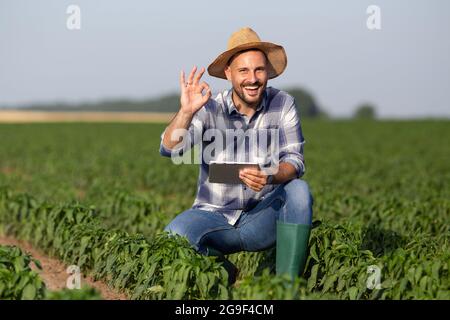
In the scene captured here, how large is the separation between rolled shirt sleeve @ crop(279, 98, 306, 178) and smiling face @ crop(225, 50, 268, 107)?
0.92 ft

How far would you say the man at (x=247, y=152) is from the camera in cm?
477

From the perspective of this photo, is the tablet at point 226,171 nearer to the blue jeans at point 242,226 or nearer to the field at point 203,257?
the blue jeans at point 242,226

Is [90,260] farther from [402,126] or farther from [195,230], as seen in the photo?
[402,126]

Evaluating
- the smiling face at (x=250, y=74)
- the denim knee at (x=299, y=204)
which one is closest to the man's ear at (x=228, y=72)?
the smiling face at (x=250, y=74)

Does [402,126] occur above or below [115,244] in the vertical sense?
below

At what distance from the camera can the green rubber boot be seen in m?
4.75

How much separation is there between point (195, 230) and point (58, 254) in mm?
3096

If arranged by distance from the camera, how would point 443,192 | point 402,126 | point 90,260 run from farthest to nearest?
point 402,126 < point 443,192 < point 90,260

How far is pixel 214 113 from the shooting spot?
526 cm

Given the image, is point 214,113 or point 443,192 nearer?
point 214,113

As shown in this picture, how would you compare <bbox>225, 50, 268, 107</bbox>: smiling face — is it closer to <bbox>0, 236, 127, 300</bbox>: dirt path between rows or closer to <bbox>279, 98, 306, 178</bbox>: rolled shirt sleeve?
<bbox>279, 98, 306, 178</bbox>: rolled shirt sleeve

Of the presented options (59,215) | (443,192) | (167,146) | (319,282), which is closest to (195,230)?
(167,146)

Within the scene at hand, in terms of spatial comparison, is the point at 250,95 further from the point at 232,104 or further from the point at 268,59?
the point at 268,59

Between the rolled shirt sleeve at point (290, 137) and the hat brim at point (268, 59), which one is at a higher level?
the hat brim at point (268, 59)
